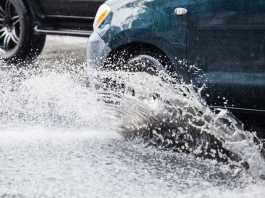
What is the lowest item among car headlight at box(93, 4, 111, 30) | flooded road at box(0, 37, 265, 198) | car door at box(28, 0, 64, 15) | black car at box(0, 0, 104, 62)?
flooded road at box(0, 37, 265, 198)

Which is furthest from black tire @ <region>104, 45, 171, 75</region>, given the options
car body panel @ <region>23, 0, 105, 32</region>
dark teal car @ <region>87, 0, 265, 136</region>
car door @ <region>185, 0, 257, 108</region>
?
car body panel @ <region>23, 0, 105, 32</region>

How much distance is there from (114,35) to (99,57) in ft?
0.91

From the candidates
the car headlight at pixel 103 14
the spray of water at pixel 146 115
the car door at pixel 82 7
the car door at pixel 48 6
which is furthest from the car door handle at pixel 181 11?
the car door at pixel 48 6

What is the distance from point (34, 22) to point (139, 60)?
3598 mm

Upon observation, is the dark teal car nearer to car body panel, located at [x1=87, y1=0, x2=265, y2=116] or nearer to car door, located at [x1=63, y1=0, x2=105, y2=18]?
car body panel, located at [x1=87, y1=0, x2=265, y2=116]

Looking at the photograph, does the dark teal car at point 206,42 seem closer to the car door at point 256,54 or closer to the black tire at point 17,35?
the car door at point 256,54

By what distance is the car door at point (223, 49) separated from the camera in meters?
5.98

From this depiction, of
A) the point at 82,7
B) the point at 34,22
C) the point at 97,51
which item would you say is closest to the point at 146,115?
the point at 97,51

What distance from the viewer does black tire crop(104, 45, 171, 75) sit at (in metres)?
6.45

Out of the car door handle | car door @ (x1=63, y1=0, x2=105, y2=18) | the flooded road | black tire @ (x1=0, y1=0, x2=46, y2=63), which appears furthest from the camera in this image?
black tire @ (x1=0, y1=0, x2=46, y2=63)

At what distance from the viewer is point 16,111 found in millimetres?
7301

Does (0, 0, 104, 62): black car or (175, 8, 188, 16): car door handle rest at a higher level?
(0, 0, 104, 62): black car

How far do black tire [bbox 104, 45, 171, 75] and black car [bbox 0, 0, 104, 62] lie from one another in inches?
105

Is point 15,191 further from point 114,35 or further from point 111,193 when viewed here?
point 114,35
